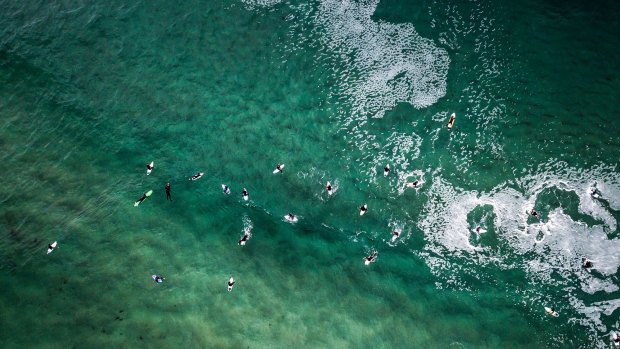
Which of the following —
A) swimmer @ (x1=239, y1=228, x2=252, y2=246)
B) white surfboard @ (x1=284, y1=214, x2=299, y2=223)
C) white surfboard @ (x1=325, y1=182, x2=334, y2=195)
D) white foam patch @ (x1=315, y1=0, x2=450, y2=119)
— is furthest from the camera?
white foam patch @ (x1=315, y1=0, x2=450, y2=119)

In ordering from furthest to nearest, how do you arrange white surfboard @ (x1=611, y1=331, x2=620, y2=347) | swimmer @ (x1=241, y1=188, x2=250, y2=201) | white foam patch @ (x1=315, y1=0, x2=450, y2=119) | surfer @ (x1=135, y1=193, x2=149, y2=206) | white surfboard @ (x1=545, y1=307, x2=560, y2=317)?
white foam patch @ (x1=315, y1=0, x2=450, y2=119), swimmer @ (x1=241, y1=188, x2=250, y2=201), surfer @ (x1=135, y1=193, x2=149, y2=206), white surfboard @ (x1=545, y1=307, x2=560, y2=317), white surfboard @ (x1=611, y1=331, x2=620, y2=347)

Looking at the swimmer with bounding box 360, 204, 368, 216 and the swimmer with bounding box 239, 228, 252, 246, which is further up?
the swimmer with bounding box 360, 204, 368, 216

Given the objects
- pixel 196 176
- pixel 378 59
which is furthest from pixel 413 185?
pixel 196 176

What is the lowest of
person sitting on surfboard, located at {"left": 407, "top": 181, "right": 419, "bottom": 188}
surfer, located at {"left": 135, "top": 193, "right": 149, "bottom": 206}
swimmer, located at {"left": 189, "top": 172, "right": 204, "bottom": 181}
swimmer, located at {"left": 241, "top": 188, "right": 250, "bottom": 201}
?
surfer, located at {"left": 135, "top": 193, "right": 149, "bottom": 206}

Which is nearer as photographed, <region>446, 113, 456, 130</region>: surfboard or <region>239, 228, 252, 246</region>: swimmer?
<region>239, 228, 252, 246</region>: swimmer

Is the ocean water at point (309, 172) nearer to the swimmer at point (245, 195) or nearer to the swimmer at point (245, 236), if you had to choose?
the swimmer at point (245, 236)

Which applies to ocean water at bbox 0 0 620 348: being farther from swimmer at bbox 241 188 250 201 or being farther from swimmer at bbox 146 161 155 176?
swimmer at bbox 241 188 250 201

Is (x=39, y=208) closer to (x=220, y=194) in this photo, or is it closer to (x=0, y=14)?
(x=220, y=194)

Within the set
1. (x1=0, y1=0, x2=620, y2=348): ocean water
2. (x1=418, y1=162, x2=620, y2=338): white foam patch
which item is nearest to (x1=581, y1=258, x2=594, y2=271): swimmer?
(x1=418, y1=162, x2=620, y2=338): white foam patch

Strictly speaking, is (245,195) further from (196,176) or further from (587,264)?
(587,264)
